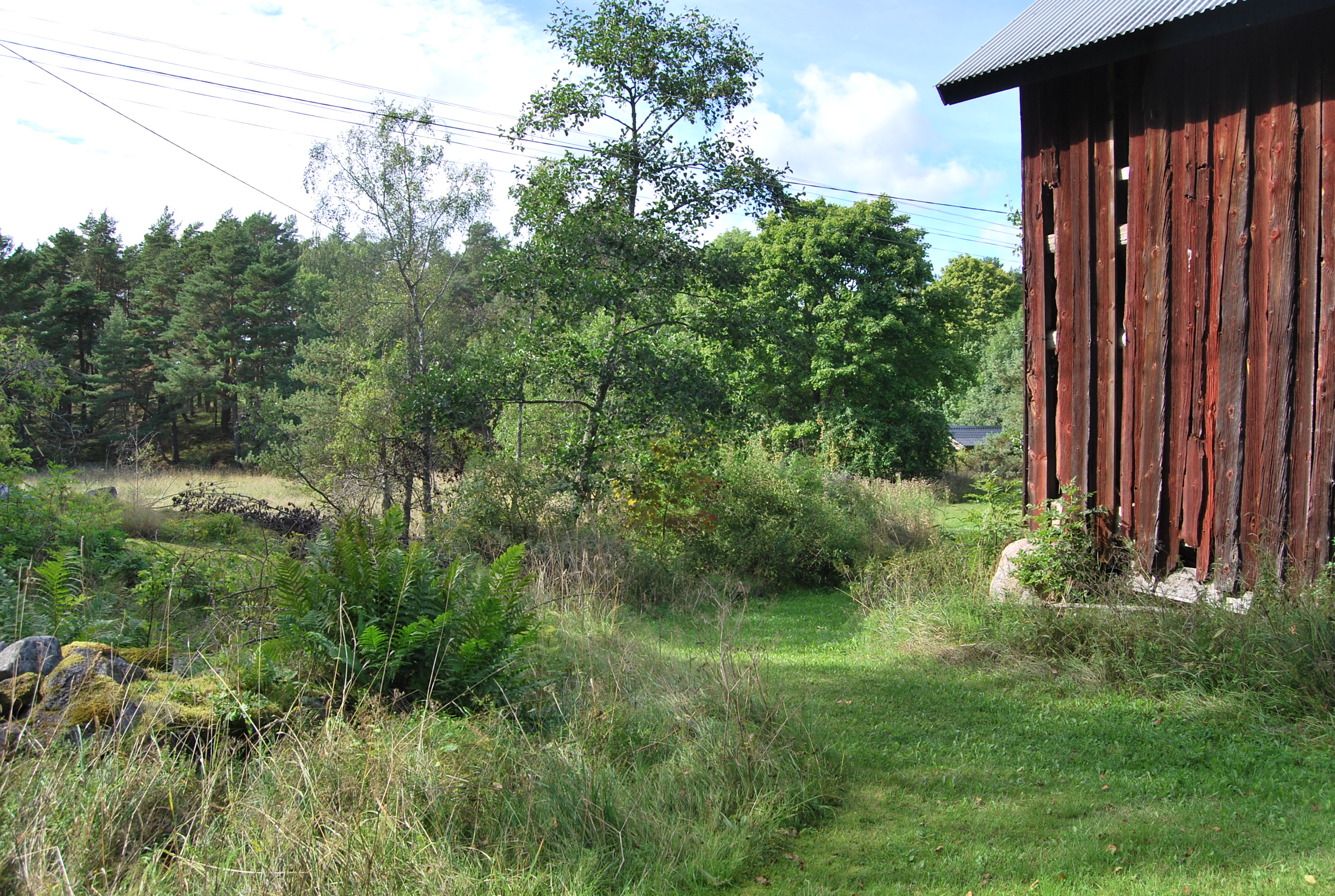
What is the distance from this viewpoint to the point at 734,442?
11320 millimetres

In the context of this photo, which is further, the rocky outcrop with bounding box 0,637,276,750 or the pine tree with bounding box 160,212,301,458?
the pine tree with bounding box 160,212,301,458

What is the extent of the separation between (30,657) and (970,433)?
156ft

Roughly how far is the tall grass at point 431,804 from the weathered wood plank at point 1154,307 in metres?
3.67

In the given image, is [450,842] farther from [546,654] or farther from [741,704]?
[546,654]

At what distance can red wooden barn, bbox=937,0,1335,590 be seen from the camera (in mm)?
5570

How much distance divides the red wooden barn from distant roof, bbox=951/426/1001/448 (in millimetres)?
37593

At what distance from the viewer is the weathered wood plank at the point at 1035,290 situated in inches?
278

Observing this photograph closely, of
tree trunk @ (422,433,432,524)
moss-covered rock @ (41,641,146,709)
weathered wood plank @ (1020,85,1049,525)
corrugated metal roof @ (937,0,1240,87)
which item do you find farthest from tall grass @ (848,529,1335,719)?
tree trunk @ (422,433,432,524)

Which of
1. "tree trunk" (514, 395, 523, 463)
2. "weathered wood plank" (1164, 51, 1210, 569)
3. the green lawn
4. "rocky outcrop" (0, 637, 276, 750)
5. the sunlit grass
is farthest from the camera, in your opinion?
the sunlit grass

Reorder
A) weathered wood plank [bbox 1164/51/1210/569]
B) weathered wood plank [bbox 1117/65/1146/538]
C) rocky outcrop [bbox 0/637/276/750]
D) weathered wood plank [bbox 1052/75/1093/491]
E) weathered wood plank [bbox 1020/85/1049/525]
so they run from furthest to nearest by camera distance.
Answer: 1. weathered wood plank [bbox 1020/85/1049/525]
2. weathered wood plank [bbox 1052/75/1093/491]
3. weathered wood plank [bbox 1117/65/1146/538]
4. weathered wood plank [bbox 1164/51/1210/569]
5. rocky outcrop [bbox 0/637/276/750]

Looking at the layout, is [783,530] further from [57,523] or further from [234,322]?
[234,322]

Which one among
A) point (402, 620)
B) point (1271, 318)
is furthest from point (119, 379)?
point (1271, 318)

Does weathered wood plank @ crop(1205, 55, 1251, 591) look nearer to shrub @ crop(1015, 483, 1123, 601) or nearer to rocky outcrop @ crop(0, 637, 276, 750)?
shrub @ crop(1015, 483, 1123, 601)

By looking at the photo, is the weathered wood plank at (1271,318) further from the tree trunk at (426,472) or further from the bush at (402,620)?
the tree trunk at (426,472)
